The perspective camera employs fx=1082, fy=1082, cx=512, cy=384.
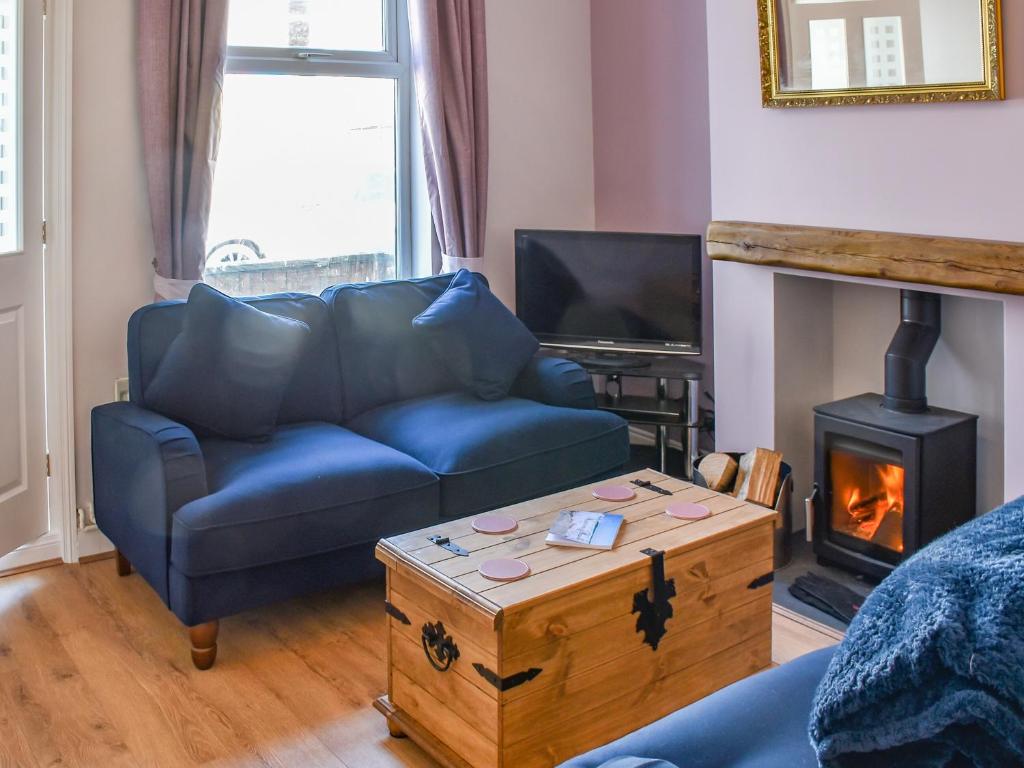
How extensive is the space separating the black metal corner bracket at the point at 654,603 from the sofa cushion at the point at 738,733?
0.78 m

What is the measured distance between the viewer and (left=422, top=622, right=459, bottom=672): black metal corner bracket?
2.35 metres

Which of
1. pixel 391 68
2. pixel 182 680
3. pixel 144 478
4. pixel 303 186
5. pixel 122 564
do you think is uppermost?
pixel 391 68

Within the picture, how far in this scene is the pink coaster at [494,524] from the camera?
260cm

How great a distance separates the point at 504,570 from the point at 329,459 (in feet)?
3.26

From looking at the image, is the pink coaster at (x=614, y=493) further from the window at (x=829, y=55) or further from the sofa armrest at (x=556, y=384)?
the window at (x=829, y=55)

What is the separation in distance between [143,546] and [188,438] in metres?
0.35

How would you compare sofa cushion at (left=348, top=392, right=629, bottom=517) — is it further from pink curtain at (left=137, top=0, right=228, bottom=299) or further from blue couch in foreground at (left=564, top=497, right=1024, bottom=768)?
blue couch in foreground at (left=564, top=497, right=1024, bottom=768)

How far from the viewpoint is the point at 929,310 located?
133 inches

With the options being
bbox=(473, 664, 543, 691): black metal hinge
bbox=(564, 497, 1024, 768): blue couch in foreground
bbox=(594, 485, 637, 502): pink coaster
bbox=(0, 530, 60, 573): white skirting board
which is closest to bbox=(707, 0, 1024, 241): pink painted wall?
bbox=(594, 485, 637, 502): pink coaster

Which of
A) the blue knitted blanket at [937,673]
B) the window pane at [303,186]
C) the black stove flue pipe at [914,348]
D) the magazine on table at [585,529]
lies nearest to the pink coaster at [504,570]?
the magazine on table at [585,529]

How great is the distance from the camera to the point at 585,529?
257 centimetres

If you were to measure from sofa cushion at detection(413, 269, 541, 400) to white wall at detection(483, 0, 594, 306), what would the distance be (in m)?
0.80

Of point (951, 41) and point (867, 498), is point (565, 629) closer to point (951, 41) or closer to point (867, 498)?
point (867, 498)

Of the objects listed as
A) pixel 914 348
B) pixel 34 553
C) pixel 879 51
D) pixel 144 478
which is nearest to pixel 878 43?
pixel 879 51
